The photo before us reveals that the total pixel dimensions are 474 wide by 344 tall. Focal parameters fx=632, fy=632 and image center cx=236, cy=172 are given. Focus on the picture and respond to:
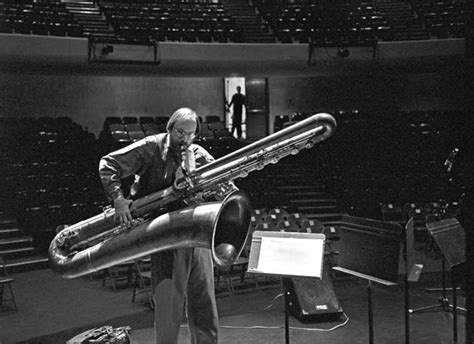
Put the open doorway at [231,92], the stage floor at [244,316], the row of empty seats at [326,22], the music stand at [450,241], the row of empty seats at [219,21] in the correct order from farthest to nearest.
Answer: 1. the open doorway at [231,92]
2. the row of empty seats at [326,22]
3. the row of empty seats at [219,21]
4. the stage floor at [244,316]
5. the music stand at [450,241]

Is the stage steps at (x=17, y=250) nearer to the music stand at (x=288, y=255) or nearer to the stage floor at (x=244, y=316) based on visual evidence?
the stage floor at (x=244, y=316)

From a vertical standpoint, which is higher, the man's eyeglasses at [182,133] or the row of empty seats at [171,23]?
the row of empty seats at [171,23]

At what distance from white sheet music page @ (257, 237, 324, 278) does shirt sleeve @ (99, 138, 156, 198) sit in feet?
2.84

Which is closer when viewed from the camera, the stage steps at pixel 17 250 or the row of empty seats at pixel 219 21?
the stage steps at pixel 17 250

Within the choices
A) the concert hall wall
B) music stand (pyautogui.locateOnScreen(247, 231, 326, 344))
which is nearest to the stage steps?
the concert hall wall

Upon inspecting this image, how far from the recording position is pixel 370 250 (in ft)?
13.2

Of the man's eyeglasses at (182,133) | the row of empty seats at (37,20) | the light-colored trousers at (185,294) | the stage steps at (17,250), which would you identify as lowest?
the stage steps at (17,250)

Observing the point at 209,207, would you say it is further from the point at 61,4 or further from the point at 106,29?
the point at 61,4

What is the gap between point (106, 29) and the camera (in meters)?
13.3

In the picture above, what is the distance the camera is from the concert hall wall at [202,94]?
14.4 meters

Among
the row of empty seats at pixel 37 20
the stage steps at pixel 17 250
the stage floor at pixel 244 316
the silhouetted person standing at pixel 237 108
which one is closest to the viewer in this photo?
the stage floor at pixel 244 316

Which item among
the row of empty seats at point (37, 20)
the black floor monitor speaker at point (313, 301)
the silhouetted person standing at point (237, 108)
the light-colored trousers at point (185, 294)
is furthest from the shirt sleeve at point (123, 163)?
the silhouetted person standing at point (237, 108)

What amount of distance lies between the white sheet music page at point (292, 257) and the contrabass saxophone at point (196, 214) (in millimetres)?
179

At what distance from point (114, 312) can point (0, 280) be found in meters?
1.21
